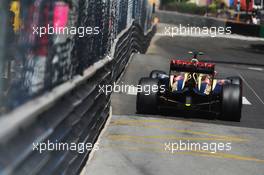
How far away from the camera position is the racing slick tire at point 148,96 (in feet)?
41.9

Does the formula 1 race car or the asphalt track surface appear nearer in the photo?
the asphalt track surface

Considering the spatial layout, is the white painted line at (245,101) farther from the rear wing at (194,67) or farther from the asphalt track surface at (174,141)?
the rear wing at (194,67)

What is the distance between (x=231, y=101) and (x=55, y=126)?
7.80m

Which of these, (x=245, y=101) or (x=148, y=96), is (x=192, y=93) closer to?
(x=148, y=96)

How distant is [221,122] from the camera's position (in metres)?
13.2

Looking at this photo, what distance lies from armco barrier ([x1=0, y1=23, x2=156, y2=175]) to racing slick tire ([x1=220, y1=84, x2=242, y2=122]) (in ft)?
12.5

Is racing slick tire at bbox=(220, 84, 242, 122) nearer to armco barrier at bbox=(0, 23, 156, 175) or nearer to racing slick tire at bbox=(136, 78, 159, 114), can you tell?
racing slick tire at bbox=(136, 78, 159, 114)

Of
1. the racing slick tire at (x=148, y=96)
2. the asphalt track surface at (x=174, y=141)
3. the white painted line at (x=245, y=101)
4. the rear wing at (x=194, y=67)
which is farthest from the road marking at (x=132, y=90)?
the rear wing at (x=194, y=67)

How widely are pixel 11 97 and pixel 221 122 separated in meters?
9.34

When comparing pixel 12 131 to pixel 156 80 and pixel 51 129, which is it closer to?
pixel 51 129

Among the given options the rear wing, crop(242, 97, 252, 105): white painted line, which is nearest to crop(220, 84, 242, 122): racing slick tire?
the rear wing

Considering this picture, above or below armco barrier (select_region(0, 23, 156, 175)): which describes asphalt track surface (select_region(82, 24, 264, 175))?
below

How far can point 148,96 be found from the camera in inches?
507

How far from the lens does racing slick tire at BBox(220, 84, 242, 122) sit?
12750 millimetres
